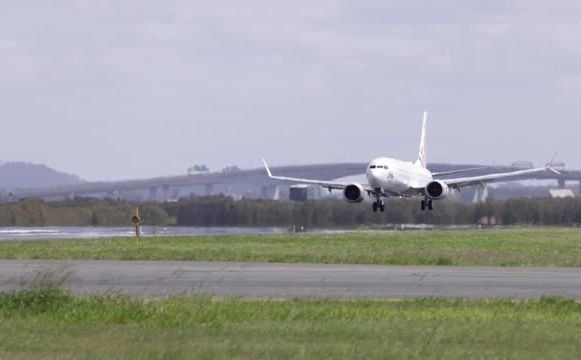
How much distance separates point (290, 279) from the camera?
2941cm

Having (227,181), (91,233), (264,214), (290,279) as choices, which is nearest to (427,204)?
(264,214)

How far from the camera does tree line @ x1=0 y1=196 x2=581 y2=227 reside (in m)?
75.8

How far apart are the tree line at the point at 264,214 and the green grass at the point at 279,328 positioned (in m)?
53.4

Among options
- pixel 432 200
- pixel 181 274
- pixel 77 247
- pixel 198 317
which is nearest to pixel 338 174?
pixel 432 200


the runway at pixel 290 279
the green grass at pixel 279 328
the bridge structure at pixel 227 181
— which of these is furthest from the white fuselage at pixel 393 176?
the bridge structure at pixel 227 181

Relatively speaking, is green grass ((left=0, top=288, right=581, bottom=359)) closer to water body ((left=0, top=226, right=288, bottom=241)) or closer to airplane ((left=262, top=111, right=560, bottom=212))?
water body ((left=0, top=226, right=288, bottom=241))

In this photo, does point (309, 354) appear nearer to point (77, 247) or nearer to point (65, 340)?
point (65, 340)

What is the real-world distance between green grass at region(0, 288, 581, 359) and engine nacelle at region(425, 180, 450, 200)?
51.8 metres

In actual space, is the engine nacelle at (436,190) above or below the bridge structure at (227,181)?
below

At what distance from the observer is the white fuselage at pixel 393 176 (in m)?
73.9

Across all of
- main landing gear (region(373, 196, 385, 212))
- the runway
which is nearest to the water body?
main landing gear (region(373, 196, 385, 212))

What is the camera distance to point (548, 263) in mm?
37281

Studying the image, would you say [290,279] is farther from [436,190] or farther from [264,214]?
[264,214]

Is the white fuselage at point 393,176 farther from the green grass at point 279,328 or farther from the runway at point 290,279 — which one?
the green grass at point 279,328
